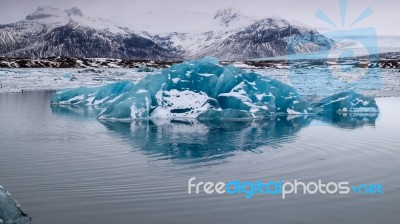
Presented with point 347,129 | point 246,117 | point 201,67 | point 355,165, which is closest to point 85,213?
point 355,165

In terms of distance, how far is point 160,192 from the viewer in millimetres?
7668

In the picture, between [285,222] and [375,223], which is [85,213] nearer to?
[285,222]

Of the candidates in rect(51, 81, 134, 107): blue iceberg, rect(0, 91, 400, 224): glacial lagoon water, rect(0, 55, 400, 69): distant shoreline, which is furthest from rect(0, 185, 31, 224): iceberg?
rect(0, 55, 400, 69): distant shoreline

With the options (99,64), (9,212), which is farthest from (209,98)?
(99,64)

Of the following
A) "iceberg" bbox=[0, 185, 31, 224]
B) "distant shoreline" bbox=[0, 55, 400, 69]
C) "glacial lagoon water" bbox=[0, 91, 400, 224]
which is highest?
"distant shoreline" bbox=[0, 55, 400, 69]

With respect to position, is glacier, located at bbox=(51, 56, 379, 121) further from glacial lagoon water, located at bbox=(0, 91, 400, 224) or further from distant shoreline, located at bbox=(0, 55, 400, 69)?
distant shoreline, located at bbox=(0, 55, 400, 69)

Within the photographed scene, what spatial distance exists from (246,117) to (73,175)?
1236 centimetres

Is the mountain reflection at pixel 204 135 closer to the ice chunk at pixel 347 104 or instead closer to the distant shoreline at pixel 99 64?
the ice chunk at pixel 347 104

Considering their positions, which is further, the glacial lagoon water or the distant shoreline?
A: the distant shoreline

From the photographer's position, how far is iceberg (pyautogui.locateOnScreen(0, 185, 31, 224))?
5784 millimetres

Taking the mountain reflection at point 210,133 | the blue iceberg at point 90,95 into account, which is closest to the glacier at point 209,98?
the mountain reflection at point 210,133

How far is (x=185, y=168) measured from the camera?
965 cm

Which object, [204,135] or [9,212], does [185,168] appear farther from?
[204,135]

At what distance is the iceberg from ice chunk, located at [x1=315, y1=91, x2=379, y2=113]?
19.6 metres
